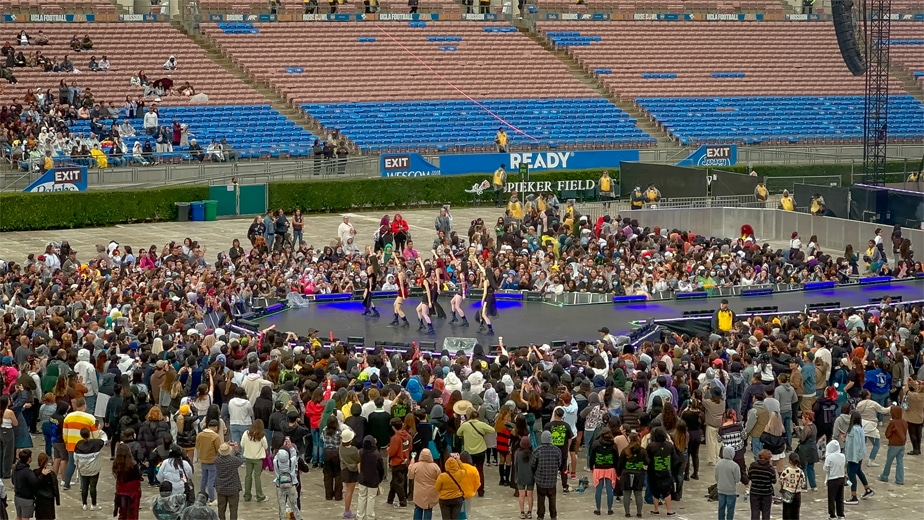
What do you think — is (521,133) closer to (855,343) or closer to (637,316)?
(637,316)

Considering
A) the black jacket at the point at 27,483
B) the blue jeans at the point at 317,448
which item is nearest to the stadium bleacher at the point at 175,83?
the blue jeans at the point at 317,448

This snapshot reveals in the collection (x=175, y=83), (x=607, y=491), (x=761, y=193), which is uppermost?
(x=175, y=83)

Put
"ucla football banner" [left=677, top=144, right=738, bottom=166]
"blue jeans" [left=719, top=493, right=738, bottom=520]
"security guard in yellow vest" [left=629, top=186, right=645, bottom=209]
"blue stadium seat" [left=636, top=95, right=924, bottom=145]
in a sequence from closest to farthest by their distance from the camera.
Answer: "blue jeans" [left=719, top=493, right=738, bottom=520]
"security guard in yellow vest" [left=629, top=186, right=645, bottom=209]
"ucla football banner" [left=677, top=144, right=738, bottom=166]
"blue stadium seat" [left=636, top=95, right=924, bottom=145]

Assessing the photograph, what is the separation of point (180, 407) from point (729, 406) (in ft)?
26.3

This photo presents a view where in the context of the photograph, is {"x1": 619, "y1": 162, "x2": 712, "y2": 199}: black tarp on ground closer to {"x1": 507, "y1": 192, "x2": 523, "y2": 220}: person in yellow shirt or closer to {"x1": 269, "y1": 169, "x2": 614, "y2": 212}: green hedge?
{"x1": 269, "y1": 169, "x2": 614, "y2": 212}: green hedge

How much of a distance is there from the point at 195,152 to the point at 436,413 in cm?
2849

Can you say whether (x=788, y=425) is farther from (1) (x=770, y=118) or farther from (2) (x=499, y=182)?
(1) (x=770, y=118)

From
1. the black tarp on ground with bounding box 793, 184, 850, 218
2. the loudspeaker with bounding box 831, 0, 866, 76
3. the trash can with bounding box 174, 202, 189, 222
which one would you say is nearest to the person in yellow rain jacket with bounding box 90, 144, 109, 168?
the trash can with bounding box 174, 202, 189, 222

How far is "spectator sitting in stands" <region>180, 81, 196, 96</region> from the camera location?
165 ft

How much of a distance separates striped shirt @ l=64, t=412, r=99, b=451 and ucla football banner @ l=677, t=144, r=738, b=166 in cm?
3507

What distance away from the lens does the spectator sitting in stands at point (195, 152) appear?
4591 cm

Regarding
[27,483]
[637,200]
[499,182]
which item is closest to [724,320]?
[637,200]

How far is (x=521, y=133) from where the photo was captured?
5334cm

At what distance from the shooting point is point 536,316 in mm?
30438
